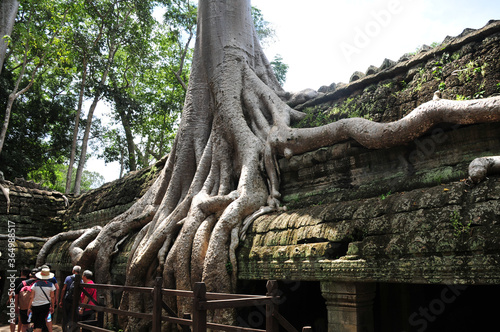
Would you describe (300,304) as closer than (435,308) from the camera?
No

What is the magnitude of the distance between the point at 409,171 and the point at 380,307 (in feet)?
5.00

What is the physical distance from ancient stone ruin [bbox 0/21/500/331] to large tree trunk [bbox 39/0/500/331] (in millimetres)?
210

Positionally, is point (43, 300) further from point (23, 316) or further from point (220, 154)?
point (220, 154)

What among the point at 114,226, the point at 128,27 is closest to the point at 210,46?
the point at 114,226

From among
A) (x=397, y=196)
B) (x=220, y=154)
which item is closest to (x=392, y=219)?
(x=397, y=196)

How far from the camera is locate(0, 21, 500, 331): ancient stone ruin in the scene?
9.20 ft

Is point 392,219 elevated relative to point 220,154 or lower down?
lower down

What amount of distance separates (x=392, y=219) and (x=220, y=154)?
2897 millimetres

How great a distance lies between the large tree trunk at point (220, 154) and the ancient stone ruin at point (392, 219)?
0.69 feet

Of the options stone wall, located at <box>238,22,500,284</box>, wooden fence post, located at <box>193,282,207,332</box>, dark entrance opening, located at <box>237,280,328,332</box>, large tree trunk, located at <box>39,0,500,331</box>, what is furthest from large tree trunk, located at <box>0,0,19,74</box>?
wooden fence post, located at <box>193,282,207,332</box>

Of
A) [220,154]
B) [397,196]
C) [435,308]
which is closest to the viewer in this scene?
[397,196]

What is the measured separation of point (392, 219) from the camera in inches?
125

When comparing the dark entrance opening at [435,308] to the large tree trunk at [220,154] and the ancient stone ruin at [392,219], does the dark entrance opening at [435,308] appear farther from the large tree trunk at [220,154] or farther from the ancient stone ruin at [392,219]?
the large tree trunk at [220,154]

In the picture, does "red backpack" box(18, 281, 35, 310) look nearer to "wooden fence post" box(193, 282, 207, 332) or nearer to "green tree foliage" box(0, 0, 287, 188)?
"wooden fence post" box(193, 282, 207, 332)
